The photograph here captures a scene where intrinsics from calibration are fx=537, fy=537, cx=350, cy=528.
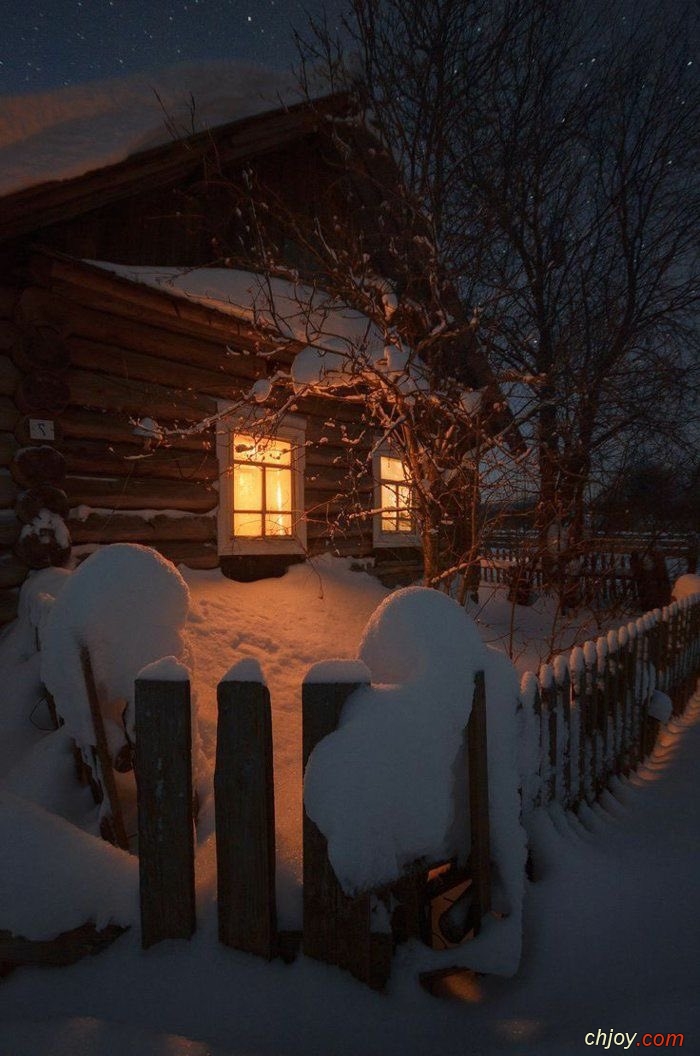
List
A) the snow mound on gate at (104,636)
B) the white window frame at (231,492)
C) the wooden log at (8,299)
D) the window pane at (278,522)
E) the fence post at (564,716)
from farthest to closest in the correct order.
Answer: the window pane at (278,522), the white window frame at (231,492), the wooden log at (8,299), the fence post at (564,716), the snow mound on gate at (104,636)

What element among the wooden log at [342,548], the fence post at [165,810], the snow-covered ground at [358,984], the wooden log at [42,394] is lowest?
the snow-covered ground at [358,984]

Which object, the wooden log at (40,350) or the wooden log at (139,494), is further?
the wooden log at (139,494)

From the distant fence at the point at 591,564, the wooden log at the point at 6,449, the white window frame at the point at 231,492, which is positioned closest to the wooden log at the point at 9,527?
the wooden log at the point at 6,449

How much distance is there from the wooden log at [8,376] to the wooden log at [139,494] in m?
0.91

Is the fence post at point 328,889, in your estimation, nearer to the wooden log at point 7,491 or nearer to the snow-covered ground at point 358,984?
the snow-covered ground at point 358,984

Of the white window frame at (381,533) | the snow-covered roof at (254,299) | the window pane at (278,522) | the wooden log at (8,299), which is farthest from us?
the white window frame at (381,533)

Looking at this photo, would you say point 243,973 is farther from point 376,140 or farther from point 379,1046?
point 376,140

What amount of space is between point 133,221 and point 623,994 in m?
7.12

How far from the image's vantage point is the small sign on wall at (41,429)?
482 centimetres

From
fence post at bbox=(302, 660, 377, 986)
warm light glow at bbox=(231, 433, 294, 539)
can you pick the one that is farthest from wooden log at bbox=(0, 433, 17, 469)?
fence post at bbox=(302, 660, 377, 986)

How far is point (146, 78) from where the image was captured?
6348mm

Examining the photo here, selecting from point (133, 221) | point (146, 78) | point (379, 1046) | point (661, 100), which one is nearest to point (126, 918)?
point (379, 1046)

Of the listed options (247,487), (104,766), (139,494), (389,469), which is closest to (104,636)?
(104,766)

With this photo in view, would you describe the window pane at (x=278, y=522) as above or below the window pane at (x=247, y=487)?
below
